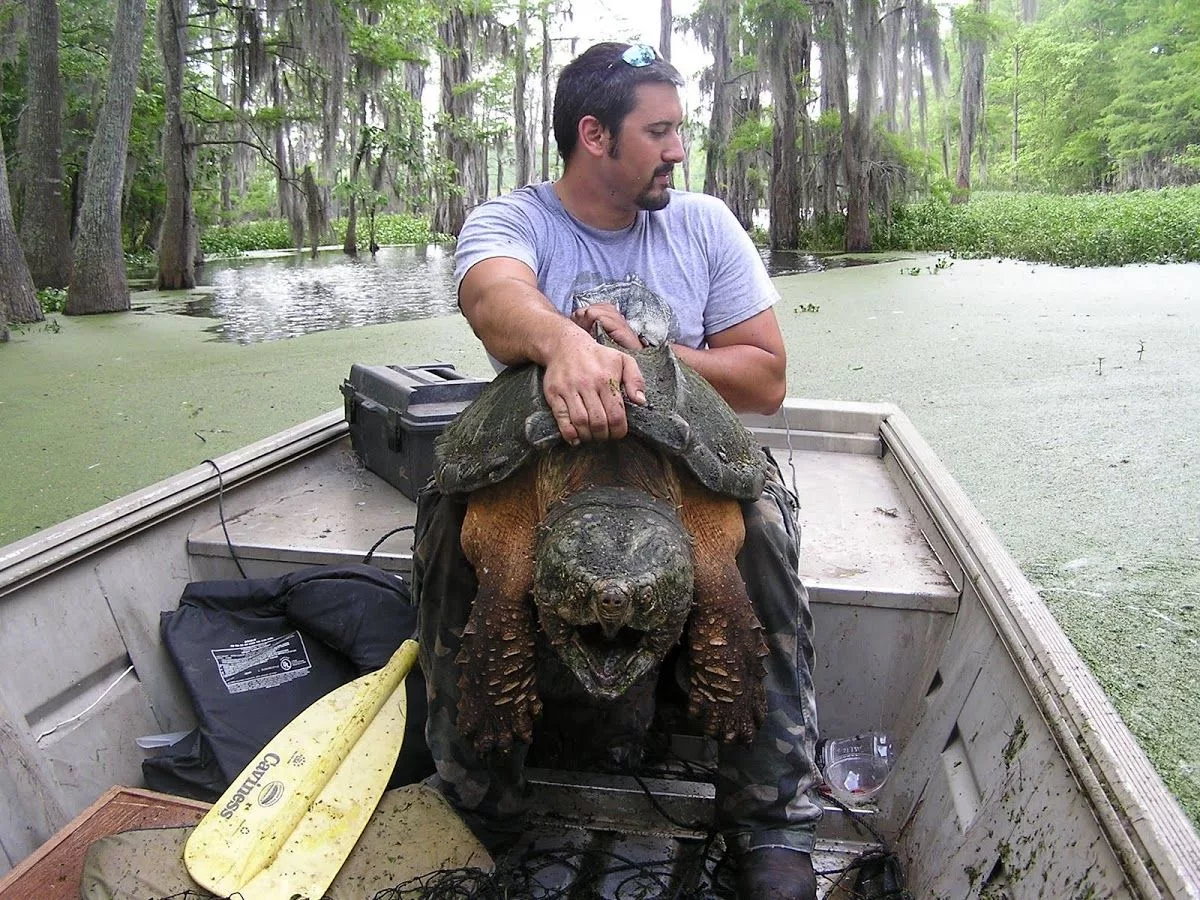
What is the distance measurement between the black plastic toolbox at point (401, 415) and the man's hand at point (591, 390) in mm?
1112

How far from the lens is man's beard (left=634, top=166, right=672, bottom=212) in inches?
59.6

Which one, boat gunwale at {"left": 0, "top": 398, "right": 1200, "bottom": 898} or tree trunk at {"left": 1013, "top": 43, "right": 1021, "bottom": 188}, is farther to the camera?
tree trunk at {"left": 1013, "top": 43, "right": 1021, "bottom": 188}

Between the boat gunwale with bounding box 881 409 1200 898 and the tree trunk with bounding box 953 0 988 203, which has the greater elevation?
the tree trunk with bounding box 953 0 988 203

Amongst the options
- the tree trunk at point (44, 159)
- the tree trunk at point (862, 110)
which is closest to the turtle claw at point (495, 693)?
the tree trunk at point (44, 159)

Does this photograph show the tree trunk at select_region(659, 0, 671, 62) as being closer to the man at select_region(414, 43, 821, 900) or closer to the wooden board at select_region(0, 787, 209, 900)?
the man at select_region(414, 43, 821, 900)

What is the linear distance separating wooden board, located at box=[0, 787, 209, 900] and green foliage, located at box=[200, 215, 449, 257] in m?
18.6

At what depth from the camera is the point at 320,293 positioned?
10.6m

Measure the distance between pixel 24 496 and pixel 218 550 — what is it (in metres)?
2.08

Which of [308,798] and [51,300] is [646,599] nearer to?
[308,798]

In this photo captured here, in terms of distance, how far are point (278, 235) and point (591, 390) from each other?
23388 mm

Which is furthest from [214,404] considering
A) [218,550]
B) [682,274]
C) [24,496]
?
[682,274]

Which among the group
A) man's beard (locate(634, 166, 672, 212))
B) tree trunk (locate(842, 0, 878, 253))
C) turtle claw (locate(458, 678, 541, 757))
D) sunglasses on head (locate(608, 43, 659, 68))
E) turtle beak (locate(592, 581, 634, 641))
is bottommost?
turtle claw (locate(458, 678, 541, 757))

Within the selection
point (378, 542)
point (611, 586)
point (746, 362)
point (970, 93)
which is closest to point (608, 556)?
point (611, 586)

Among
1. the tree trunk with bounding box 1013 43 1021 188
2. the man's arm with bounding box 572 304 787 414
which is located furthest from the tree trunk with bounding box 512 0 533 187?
the man's arm with bounding box 572 304 787 414
